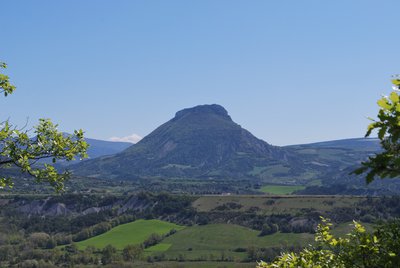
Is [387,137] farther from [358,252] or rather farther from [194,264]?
[194,264]

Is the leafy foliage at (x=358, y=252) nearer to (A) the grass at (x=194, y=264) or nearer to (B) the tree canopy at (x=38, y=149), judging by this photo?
(B) the tree canopy at (x=38, y=149)

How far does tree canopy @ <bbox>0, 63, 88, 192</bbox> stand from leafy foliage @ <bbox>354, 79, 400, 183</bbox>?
13290 millimetres

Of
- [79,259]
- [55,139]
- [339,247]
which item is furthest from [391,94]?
[79,259]

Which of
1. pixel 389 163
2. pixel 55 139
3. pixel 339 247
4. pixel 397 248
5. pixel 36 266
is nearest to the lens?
pixel 389 163

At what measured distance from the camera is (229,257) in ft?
643

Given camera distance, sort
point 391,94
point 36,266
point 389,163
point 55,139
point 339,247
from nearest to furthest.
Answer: point 391,94 → point 389,163 → point 339,247 → point 55,139 → point 36,266

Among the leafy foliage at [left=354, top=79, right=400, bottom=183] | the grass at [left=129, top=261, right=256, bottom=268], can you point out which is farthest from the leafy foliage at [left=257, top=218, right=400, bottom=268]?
the grass at [left=129, top=261, right=256, bottom=268]

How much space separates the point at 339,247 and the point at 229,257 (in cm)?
18546

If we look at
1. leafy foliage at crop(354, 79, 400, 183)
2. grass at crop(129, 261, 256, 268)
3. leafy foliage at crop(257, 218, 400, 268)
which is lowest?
grass at crop(129, 261, 256, 268)

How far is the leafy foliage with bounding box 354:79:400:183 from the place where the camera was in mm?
8414

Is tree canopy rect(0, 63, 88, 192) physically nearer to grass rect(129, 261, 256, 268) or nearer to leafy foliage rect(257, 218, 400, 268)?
leafy foliage rect(257, 218, 400, 268)

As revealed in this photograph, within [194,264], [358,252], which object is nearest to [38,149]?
[358,252]

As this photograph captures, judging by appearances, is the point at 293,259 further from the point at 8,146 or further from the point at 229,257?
the point at 229,257

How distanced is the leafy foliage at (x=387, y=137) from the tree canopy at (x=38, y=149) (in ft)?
43.6
